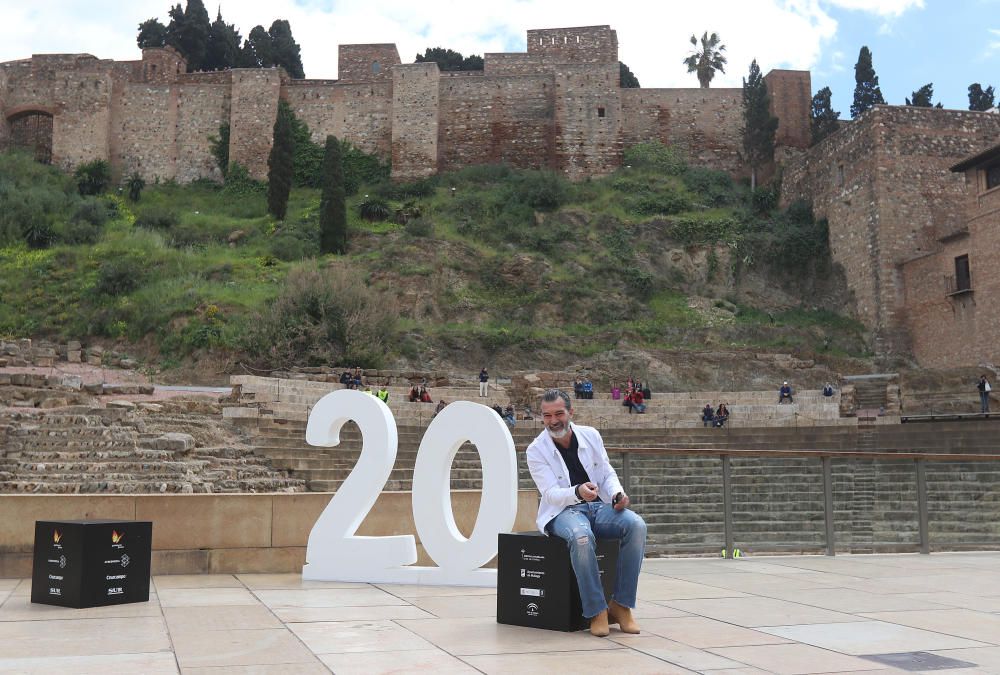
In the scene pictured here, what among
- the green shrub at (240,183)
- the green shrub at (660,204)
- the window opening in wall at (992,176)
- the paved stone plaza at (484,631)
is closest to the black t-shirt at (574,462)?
the paved stone plaza at (484,631)

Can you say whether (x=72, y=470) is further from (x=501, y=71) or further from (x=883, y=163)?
(x=501, y=71)

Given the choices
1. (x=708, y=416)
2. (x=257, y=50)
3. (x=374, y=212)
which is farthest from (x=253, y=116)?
(x=708, y=416)

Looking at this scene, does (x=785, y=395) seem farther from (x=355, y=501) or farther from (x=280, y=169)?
(x=280, y=169)

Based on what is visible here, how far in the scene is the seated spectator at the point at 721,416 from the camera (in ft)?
70.0

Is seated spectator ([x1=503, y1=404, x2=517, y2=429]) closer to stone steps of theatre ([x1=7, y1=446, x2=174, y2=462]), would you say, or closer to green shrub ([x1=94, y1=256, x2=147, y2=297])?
stone steps of theatre ([x1=7, y1=446, x2=174, y2=462])

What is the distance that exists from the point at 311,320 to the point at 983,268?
746 inches

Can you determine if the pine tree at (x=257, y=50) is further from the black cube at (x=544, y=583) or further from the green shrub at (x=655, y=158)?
the black cube at (x=544, y=583)

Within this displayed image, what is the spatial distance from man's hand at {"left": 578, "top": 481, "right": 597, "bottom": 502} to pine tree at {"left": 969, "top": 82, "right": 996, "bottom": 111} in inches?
1868

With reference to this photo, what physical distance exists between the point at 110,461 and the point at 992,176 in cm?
2415

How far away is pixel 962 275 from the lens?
27.1 meters

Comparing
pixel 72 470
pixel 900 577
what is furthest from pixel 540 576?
pixel 72 470

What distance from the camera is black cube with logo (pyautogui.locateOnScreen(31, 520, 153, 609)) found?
5.20 metres

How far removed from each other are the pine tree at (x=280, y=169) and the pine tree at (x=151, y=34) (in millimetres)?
18791

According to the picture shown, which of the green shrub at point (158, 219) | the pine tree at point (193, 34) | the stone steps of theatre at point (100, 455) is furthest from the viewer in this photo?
the pine tree at point (193, 34)
